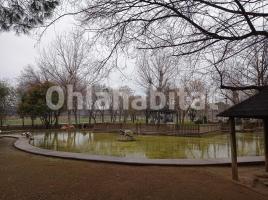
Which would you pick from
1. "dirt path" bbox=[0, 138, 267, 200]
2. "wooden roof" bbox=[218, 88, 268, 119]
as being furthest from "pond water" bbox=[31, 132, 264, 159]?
"wooden roof" bbox=[218, 88, 268, 119]

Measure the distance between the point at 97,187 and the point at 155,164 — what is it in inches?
156

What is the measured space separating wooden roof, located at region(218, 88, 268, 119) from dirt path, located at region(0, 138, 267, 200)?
1.89 meters

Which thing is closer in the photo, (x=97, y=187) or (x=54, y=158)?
(x=97, y=187)

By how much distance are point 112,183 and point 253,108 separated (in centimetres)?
424

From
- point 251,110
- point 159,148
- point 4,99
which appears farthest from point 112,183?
point 4,99

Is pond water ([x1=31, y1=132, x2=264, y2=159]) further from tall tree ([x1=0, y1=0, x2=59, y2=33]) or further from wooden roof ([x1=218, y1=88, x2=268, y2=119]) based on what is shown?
tall tree ([x1=0, y1=0, x2=59, y2=33])

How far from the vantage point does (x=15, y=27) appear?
26.5 ft

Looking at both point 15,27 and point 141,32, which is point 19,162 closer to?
point 15,27

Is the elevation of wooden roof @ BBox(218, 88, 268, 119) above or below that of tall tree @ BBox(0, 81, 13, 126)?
below

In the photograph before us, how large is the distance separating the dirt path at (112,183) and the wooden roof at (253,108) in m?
1.89

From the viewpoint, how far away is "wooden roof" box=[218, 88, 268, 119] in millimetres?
8758

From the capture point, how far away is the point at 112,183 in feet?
29.4

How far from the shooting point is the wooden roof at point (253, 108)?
876cm

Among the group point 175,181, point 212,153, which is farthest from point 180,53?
point 212,153
